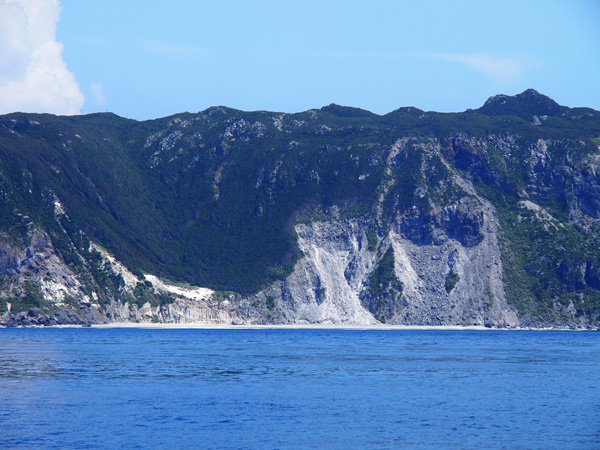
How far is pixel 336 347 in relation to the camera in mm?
130625

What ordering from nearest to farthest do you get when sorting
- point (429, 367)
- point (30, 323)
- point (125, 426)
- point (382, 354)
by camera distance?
point (125, 426) < point (429, 367) < point (382, 354) < point (30, 323)

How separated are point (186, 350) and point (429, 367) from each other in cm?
4125

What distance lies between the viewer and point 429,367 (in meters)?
94.4

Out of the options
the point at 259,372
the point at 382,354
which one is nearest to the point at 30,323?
the point at 382,354

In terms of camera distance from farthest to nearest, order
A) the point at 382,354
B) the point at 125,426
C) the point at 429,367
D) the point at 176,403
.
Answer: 1. the point at 382,354
2. the point at 429,367
3. the point at 176,403
4. the point at 125,426

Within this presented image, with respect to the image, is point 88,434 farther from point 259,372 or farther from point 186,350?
point 186,350

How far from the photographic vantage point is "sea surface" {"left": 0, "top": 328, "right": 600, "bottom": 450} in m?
50.0

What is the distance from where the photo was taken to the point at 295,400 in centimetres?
6650

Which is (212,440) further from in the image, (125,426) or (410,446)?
(410,446)

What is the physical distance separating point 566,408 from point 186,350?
227ft

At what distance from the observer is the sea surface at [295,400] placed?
164 ft

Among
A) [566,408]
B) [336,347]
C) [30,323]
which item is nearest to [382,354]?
[336,347]

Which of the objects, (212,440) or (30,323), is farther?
(30,323)

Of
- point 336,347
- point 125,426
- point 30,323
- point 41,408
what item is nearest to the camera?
point 125,426
